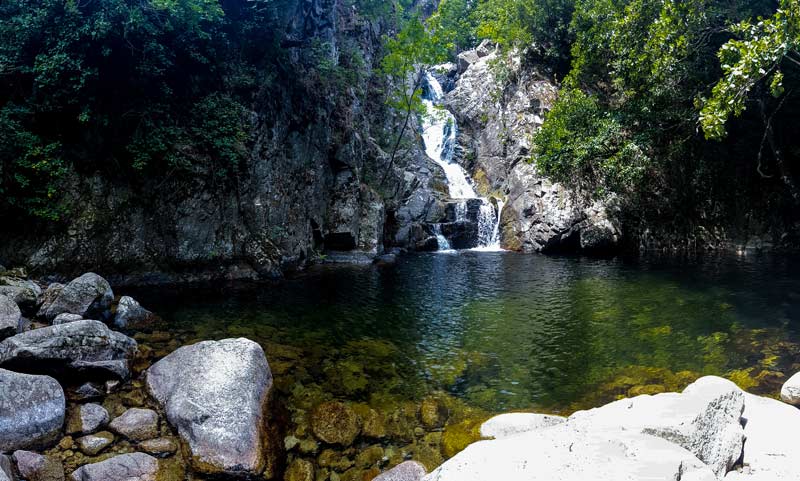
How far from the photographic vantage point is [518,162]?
31734 mm

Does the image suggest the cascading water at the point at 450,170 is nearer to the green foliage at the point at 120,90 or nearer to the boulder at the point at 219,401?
the green foliage at the point at 120,90

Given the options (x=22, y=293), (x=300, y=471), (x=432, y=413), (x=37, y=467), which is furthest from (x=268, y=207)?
(x=300, y=471)

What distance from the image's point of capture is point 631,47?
19812mm

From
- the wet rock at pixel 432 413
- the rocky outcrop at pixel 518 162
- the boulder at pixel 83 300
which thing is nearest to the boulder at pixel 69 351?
the boulder at pixel 83 300

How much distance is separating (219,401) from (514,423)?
14.6 ft

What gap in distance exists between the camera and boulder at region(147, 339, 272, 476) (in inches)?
214

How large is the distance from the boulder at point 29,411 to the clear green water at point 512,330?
3.30 meters

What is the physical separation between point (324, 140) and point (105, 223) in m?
11.2

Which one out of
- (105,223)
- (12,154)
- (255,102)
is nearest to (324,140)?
(255,102)

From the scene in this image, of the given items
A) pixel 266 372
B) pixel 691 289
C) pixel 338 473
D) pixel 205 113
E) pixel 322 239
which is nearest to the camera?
pixel 338 473

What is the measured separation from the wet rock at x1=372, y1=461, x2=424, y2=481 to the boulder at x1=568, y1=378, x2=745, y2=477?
2.12m

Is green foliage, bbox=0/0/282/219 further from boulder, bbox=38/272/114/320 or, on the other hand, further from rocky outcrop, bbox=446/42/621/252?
rocky outcrop, bbox=446/42/621/252

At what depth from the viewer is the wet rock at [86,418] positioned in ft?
19.0

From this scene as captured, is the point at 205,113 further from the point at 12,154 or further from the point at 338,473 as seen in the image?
the point at 338,473
